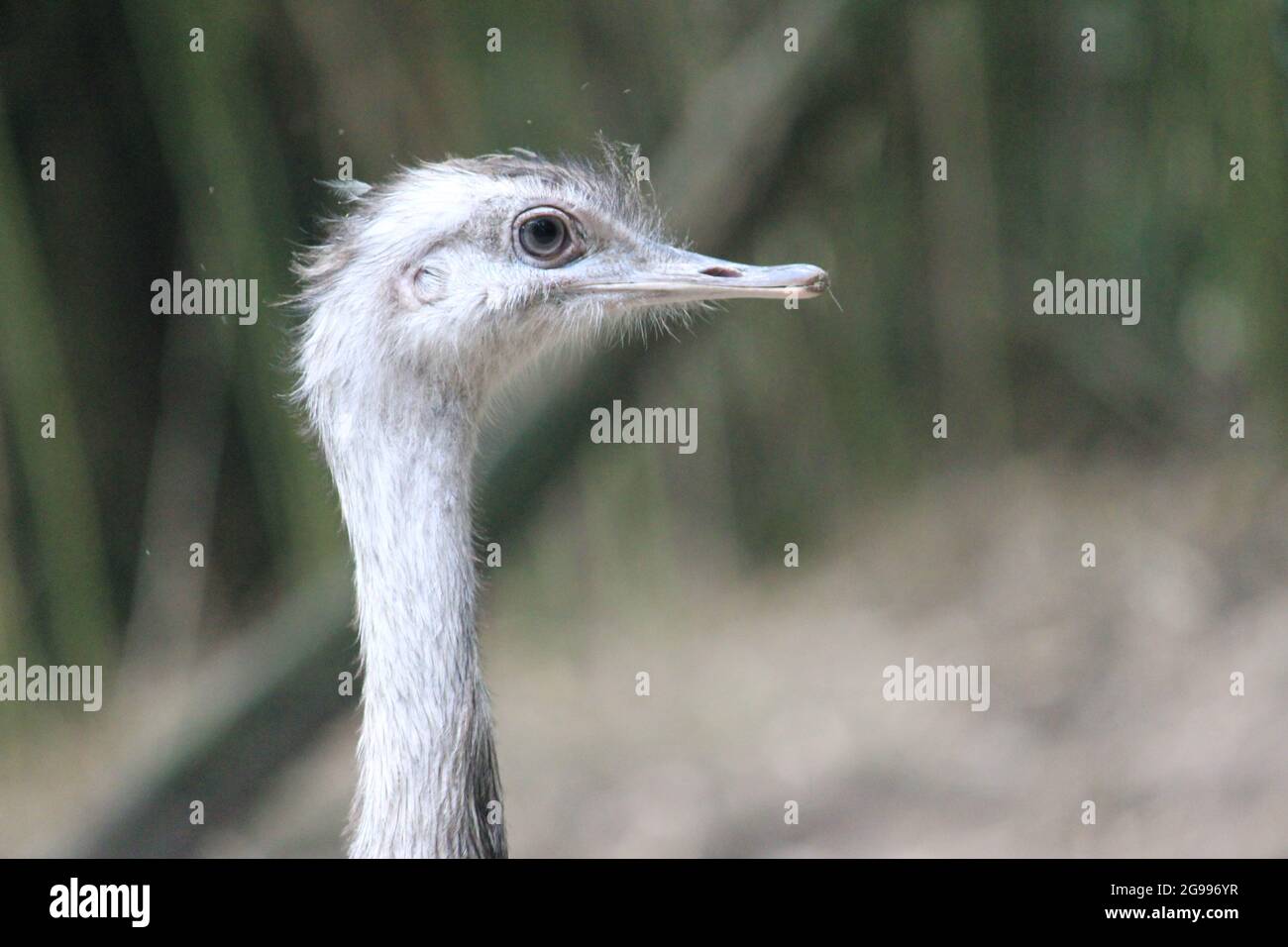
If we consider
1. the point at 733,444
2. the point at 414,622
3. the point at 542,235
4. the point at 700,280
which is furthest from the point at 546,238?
the point at 733,444

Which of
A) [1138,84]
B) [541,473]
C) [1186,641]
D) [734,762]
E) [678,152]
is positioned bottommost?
[734,762]

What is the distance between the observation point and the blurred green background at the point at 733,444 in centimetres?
278

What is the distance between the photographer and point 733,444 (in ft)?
11.6

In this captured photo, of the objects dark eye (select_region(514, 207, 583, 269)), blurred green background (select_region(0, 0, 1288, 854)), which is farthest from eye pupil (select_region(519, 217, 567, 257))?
blurred green background (select_region(0, 0, 1288, 854))

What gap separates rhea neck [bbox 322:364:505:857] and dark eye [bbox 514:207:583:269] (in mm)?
222

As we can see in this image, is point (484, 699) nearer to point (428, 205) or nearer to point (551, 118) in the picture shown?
point (428, 205)

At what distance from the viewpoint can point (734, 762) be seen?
3377 millimetres

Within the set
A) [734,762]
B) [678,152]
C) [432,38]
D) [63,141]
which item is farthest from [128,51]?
[734,762]

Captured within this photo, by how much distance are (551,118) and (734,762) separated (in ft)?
4.73

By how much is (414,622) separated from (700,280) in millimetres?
572

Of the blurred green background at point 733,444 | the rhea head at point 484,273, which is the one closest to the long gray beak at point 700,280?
the rhea head at point 484,273

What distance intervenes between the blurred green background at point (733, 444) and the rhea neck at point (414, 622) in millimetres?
792

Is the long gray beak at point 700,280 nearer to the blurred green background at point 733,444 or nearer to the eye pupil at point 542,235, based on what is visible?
the eye pupil at point 542,235

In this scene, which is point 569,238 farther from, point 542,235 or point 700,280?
point 700,280
